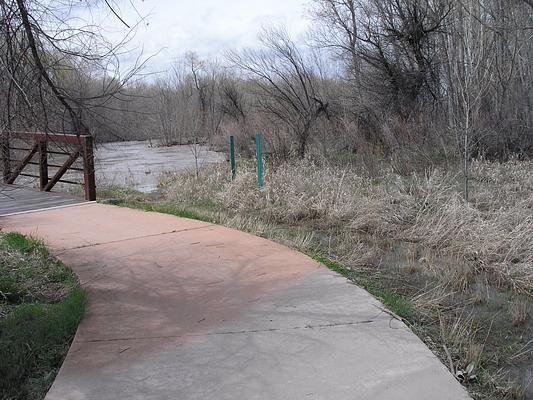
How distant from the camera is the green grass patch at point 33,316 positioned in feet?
11.4

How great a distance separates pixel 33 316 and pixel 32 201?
6401 mm

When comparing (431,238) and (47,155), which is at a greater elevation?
(47,155)

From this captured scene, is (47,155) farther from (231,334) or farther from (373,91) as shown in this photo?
(373,91)

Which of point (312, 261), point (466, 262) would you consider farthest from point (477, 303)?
point (312, 261)

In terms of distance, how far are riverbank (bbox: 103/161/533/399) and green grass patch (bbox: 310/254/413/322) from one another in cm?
3

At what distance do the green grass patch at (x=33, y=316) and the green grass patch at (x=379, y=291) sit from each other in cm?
245

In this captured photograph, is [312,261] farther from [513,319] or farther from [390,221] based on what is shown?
[390,221]

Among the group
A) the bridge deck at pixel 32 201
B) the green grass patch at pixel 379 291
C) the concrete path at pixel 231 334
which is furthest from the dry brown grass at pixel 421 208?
the bridge deck at pixel 32 201

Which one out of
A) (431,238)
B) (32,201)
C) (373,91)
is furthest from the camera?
(373,91)

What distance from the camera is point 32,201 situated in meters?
10.3

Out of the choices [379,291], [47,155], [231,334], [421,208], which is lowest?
[379,291]

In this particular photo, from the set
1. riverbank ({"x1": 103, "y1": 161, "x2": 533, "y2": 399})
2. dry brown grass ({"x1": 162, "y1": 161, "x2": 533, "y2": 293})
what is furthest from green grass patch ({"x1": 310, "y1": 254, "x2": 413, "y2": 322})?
dry brown grass ({"x1": 162, "y1": 161, "x2": 533, "y2": 293})

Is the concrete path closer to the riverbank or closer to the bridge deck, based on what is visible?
the riverbank

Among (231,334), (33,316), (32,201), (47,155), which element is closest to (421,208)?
(231,334)
